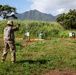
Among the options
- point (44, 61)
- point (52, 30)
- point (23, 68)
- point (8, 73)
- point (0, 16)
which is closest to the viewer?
point (8, 73)

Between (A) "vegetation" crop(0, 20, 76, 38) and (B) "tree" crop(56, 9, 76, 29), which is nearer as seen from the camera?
(A) "vegetation" crop(0, 20, 76, 38)

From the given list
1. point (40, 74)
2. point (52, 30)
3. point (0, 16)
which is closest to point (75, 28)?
point (52, 30)

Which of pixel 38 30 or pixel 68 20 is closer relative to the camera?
pixel 38 30

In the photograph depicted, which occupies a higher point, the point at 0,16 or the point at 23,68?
the point at 0,16

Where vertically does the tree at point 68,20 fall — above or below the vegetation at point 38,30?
above

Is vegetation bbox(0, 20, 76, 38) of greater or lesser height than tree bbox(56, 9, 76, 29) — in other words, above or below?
below

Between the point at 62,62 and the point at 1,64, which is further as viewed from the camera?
the point at 62,62

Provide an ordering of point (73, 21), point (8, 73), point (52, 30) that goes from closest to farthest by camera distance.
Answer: point (8, 73)
point (52, 30)
point (73, 21)

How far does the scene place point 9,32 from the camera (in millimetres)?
10906

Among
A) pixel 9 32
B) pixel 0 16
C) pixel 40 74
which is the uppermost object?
pixel 0 16

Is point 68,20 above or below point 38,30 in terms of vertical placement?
above

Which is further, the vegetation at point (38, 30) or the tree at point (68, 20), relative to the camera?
the tree at point (68, 20)

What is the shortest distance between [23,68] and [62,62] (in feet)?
7.61

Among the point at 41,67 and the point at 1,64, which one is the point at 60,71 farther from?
the point at 1,64
